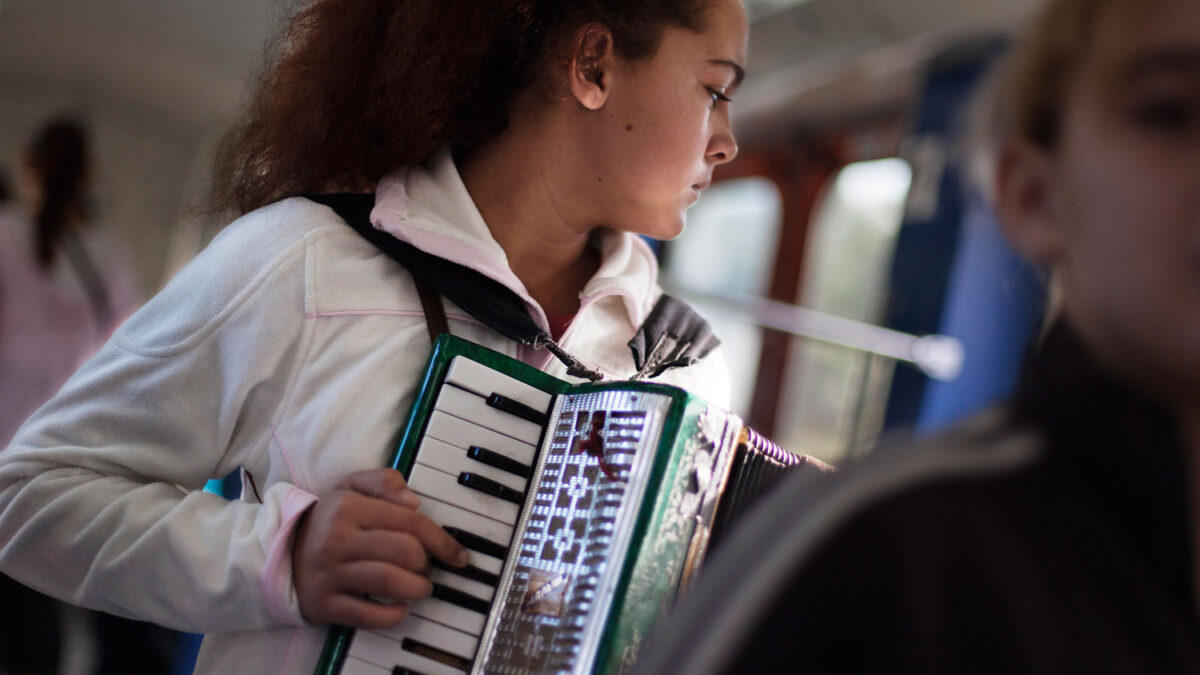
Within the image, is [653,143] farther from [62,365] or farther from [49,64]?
[49,64]

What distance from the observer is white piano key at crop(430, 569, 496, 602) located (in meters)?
1.01

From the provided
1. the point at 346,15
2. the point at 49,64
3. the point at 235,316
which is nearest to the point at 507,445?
the point at 235,316

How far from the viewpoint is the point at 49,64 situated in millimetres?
7273

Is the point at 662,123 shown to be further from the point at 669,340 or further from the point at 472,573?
the point at 472,573

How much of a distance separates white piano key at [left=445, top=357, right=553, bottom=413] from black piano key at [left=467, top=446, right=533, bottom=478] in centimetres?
6

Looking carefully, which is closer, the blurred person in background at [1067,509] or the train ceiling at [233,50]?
the blurred person in background at [1067,509]

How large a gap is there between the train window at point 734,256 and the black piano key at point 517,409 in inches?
180

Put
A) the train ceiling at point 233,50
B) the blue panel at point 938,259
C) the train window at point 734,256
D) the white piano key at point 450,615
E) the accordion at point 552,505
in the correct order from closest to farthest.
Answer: the accordion at point 552,505, the white piano key at point 450,615, the blue panel at point 938,259, the train ceiling at point 233,50, the train window at point 734,256

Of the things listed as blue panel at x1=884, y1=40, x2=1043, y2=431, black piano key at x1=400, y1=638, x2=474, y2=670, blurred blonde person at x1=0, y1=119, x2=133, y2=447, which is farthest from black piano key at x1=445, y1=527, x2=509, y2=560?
blue panel at x1=884, y1=40, x2=1043, y2=431

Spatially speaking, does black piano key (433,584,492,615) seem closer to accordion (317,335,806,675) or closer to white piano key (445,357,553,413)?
accordion (317,335,806,675)

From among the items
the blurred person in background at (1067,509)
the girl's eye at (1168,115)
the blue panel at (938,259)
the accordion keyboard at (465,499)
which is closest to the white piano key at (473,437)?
the accordion keyboard at (465,499)

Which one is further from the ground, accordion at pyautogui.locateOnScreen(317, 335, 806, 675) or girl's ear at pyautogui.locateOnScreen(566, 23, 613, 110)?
girl's ear at pyautogui.locateOnScreen(566, 23, 613, 110)

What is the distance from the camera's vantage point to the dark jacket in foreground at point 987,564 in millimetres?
427

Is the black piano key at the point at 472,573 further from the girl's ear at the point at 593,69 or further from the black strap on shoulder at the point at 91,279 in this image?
the black strap on shoulder at the point at 91,279
